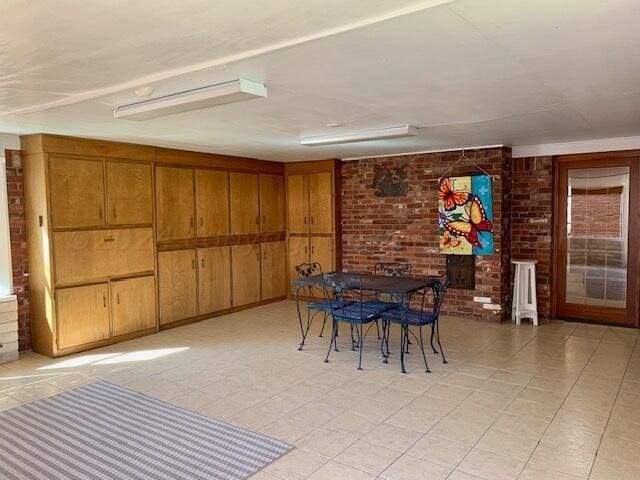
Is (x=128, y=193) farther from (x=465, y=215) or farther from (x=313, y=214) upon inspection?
(x=465, y=215)

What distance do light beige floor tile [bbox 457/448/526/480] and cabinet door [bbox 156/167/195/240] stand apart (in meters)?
4.44

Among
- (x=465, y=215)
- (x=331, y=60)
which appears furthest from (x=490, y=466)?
(x=465, y=215)

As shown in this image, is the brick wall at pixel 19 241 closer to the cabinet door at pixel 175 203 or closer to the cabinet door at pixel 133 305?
the cabinet door at pixel 133 305

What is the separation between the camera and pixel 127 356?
16.6 feet

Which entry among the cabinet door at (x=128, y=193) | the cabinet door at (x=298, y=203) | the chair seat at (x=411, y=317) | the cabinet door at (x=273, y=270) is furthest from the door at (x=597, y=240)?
the cabinet door at (x=128, y=193)

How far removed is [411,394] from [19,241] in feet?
13.8

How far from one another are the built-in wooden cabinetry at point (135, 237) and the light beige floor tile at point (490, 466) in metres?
4.14

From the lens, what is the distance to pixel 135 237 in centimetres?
570

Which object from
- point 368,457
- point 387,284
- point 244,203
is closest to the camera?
point 368,457

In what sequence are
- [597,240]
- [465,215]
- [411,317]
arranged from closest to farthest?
[411,317], [597,240], [465,215]

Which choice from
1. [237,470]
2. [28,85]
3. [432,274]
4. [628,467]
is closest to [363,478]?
[237,470]

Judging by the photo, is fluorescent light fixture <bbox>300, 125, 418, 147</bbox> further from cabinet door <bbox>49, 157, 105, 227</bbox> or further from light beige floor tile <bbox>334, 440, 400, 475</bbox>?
light beige floor tile <bbox>334, 440, 400, 475</bbox>

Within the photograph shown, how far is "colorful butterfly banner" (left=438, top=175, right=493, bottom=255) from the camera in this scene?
20.2ft

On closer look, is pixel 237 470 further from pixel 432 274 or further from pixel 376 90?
pixel 432 274
